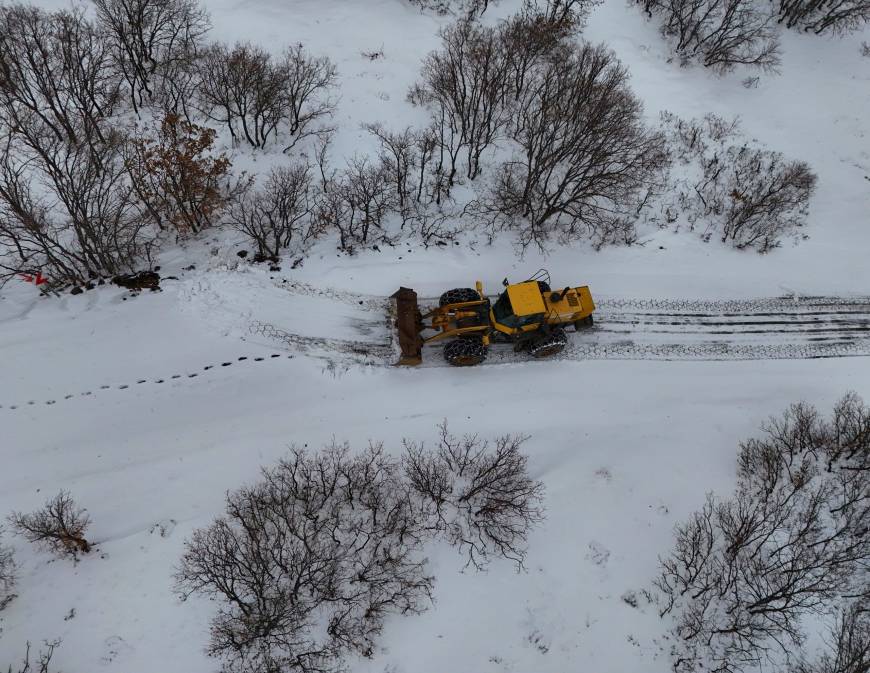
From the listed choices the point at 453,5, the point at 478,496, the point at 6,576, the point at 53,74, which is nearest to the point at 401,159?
the point at 453,5

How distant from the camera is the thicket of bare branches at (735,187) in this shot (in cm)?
2248

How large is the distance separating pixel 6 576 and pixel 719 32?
135 ft

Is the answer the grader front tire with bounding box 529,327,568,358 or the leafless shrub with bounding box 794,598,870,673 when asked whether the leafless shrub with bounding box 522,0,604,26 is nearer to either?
the grader front tire with bounding box 529,327,568,358

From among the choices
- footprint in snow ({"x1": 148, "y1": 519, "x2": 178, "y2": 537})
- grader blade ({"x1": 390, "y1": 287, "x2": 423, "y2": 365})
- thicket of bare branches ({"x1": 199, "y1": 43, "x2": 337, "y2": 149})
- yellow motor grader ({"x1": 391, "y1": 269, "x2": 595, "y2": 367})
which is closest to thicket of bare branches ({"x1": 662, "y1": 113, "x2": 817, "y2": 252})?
yellow motor grader ({"x1": 391, "y1": 269, "x2": 595, "y2": 367})

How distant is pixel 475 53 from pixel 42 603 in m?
27.1

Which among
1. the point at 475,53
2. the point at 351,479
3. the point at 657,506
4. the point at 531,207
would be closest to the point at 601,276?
the point at 531,207

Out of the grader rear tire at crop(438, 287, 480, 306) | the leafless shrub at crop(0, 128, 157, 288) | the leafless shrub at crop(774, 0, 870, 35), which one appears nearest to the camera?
the leafless shrub at crop(0, 128, 157, 288)

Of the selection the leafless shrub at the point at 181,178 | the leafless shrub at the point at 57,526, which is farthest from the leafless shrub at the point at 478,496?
the leafless shrub at the point at 181,178

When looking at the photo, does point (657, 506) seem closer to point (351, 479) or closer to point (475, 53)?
point (351, 479)

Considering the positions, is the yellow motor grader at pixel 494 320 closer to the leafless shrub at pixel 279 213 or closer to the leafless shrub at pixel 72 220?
the leafless shrub at pixel 279 213

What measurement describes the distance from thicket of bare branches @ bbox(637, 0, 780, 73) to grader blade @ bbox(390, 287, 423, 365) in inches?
874

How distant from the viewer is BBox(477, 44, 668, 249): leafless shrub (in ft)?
65.3

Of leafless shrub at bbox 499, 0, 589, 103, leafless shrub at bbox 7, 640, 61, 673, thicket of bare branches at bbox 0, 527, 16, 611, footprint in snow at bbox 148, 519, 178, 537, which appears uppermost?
leafless shrub at bbox 499, 0, 589, 103

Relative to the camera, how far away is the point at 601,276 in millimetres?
21453
